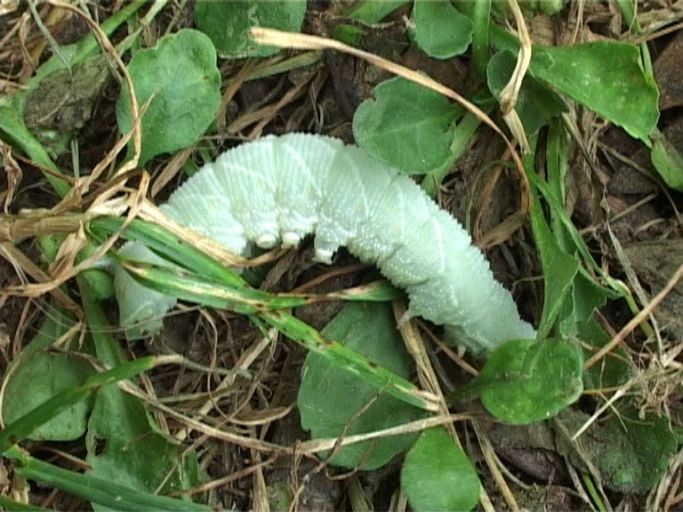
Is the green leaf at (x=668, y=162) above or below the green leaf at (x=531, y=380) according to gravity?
above

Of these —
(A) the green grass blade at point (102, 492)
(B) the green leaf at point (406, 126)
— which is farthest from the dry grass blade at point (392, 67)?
(A) the green grass blade at point (102, 492)

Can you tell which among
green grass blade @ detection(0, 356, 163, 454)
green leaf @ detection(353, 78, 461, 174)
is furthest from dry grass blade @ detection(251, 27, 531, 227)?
green grass blade @ detection(0, 356, 163, 454)

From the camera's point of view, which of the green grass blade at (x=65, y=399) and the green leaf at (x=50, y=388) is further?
the green leaf at (x=50, y=388)

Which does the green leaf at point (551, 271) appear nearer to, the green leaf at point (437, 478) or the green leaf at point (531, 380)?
the green leaf at point (531, 380)

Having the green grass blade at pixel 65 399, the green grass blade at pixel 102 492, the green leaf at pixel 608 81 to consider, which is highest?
the green leaf at pixel 608 81

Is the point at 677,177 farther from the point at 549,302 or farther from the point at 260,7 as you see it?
the point at 260,7

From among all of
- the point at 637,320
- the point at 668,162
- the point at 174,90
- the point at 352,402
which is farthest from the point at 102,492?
the point at 668,162

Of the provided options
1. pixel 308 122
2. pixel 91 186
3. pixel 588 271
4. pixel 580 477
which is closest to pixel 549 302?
pixel 588 271

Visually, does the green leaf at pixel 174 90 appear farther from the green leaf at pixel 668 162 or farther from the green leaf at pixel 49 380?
the green leaf at pixel 668 162
